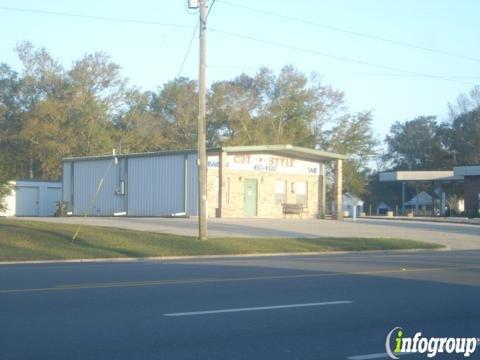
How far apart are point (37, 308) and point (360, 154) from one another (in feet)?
201

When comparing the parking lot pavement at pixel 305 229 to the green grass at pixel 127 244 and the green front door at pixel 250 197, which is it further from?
the green front door at pixel 250 197

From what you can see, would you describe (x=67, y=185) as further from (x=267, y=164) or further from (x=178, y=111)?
(x=178, y=111)

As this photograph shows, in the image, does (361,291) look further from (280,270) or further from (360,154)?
(360,154)

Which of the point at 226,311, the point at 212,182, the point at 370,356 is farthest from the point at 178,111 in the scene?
the point at 370,356

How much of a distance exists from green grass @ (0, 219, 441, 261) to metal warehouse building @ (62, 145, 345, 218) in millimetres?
11880

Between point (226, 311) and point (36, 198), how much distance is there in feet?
145

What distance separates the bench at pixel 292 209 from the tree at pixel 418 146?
4501cm

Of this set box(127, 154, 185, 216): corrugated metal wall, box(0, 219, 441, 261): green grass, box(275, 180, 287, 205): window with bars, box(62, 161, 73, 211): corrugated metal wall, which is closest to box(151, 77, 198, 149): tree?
box(62, 161, 73, 211): corrugated metal wall

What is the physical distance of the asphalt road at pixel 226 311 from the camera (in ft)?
29.2

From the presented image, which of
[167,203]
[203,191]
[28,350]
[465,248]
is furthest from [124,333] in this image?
[167,203]

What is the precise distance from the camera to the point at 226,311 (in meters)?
11.5

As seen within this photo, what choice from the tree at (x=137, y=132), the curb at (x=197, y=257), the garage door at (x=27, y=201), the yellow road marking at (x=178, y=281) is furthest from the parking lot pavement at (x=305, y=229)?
the tree at (x=137, y=132)

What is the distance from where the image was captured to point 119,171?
45344mm

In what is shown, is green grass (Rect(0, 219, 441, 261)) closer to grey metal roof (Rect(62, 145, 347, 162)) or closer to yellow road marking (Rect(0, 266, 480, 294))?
yellow road marking (Rect(0, 266, 480, 294))
